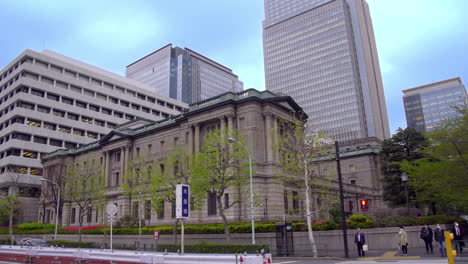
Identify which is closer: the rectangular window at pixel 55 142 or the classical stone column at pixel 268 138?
the classical stone column at pixel 268 138

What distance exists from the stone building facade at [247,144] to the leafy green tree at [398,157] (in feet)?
15.7

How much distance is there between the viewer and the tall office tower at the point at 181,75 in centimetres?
17650

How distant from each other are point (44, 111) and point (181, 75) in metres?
98.2

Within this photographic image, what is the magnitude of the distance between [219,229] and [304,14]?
138601 millimetres

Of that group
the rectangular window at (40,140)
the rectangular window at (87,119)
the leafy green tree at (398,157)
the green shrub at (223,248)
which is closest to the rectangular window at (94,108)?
the rectangular window at (87,119)

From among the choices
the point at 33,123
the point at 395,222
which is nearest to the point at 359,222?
the point at 395,222

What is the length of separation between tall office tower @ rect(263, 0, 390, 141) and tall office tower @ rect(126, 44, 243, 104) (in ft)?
131

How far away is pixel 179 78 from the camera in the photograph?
176m

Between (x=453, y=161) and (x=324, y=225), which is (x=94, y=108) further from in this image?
(x=453, y=161)

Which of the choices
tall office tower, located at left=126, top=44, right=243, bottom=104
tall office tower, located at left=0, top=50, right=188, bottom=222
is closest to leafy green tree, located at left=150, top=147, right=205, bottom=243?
tall office tower, located at left=0, top=50, right=188, bottom=222

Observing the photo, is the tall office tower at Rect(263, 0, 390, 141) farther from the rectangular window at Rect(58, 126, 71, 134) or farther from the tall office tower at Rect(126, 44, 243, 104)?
the rectangular window at Rect(58, 126, 71, 134)

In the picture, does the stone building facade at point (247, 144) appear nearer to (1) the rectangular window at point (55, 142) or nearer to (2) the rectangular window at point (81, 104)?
(1) the rectangular window at point (55, 142)

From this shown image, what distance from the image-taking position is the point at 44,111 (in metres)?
80.2

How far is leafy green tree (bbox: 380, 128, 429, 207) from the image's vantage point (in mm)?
48906
